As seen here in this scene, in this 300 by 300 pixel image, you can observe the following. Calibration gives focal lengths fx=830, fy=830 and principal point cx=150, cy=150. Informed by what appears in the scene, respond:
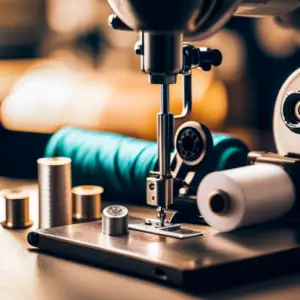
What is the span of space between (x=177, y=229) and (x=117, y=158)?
1.25 ft

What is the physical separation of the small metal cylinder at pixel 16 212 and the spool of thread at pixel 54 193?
45 mm

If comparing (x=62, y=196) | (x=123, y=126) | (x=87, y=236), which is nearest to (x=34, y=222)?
(x=62, y=196)

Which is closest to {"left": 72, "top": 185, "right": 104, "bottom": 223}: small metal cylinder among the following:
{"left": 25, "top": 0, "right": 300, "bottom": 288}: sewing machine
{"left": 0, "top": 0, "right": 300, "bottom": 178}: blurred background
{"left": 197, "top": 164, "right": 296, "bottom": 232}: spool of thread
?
{"left": 25, "top": 0, "right": 300, "bottom": 288}: sewing machine

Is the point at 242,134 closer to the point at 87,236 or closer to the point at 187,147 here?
the point at 187,147

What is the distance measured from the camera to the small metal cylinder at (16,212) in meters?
1.44

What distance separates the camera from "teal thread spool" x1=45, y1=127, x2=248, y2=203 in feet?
4.88

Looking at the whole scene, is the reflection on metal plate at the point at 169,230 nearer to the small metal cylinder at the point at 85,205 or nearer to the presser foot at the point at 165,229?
the presser foot at the point at 165,229

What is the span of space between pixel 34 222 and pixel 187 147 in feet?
1.12

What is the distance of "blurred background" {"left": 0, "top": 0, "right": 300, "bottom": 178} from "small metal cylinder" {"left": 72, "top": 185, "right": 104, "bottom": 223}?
43cm

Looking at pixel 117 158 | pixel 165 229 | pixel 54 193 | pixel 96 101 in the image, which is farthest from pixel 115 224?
pixel 96 101

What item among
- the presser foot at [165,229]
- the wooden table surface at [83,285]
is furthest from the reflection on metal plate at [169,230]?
the wooden table surface at [83,285]

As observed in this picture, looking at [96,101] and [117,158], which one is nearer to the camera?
[117,158]

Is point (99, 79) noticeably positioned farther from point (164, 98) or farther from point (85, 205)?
point (164, 98)

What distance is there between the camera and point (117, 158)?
5.27ft
